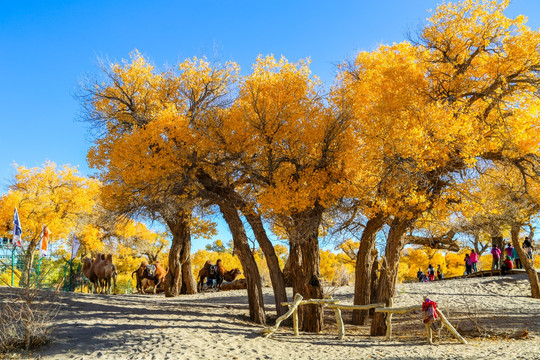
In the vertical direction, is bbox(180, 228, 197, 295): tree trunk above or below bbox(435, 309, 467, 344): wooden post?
above

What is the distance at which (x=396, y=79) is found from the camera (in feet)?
39.9

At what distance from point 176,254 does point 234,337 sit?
10.8 m

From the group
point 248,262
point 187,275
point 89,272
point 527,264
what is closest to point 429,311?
point 248,262

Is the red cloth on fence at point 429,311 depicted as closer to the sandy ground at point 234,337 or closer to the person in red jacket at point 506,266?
the sandy ground at point 234,337

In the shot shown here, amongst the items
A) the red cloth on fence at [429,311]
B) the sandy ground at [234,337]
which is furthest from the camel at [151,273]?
the red cloth on fence at [429,311]

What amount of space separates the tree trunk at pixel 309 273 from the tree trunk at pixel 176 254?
9.08 metres

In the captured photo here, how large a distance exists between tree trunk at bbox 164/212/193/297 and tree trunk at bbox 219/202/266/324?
25.4 ft

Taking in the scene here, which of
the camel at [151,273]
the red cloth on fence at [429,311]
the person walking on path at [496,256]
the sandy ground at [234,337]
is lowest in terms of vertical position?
the sandy ground at [234,337]

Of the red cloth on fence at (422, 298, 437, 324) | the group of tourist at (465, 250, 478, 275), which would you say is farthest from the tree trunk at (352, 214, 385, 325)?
the group of tourist at (465, 250, 478, 275)

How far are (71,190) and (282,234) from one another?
56.8ft

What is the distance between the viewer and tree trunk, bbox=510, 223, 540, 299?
57.2 ft

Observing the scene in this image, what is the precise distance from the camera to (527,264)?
17406 mm

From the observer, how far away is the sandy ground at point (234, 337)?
30.6 feet

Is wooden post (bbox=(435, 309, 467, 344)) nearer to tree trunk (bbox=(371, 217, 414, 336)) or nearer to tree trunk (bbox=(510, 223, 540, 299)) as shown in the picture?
tree trunk (bbox=(371, 217, 414, 336))
